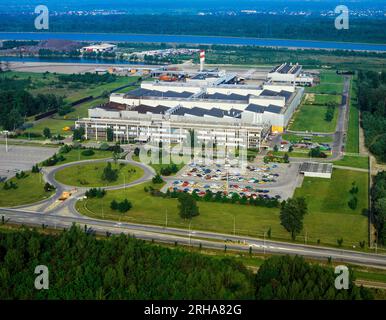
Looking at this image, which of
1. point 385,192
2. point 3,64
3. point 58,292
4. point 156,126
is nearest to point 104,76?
point 3,64

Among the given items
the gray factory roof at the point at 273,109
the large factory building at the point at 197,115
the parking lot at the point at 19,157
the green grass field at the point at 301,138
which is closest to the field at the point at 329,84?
the large factory building at the point at 197,115

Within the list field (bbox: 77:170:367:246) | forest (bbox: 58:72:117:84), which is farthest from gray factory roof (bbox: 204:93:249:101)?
field (bbox: 77:170:367:246)

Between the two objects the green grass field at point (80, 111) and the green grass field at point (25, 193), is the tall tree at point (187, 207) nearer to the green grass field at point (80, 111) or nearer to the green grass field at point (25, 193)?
the green grass field at point (25, 193)

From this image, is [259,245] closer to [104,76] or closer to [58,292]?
[58,292]

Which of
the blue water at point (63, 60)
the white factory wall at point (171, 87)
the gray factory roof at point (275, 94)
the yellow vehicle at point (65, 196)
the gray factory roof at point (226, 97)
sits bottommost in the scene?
the yellow vehicle at point (65, 196)

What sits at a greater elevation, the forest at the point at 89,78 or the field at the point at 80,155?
the forest at the point at 89,78

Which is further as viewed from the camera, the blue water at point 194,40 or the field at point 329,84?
the blue water at point 194,40
